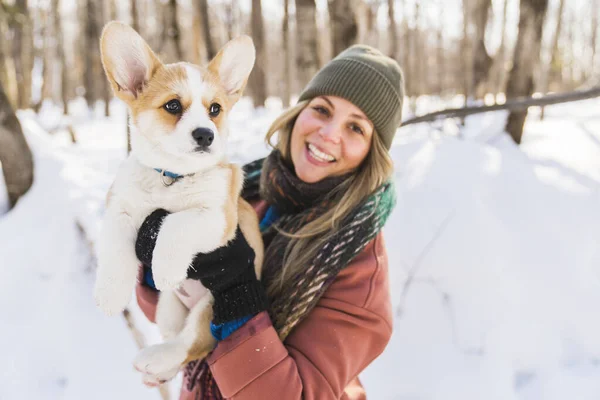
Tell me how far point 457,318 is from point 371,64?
6.01 ft

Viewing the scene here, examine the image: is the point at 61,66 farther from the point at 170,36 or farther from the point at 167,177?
the point at 167,177

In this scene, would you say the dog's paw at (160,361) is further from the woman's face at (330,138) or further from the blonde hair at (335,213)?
the woman's face at (330,138)

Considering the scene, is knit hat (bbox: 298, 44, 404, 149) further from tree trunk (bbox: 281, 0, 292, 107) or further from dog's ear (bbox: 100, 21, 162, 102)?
tree trunk (bbox: 281, 0, 292, 107)

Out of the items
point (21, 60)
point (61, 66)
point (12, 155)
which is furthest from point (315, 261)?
point (21, 60)

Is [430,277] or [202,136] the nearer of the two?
[202,136]

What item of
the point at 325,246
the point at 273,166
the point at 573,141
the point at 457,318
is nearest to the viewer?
the point at 325,246

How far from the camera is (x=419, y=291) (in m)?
2.95

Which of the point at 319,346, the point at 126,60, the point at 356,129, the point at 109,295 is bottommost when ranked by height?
the point at 319,346

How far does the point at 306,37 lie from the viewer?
4738mm

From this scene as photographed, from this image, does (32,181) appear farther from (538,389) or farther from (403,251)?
(538,389)

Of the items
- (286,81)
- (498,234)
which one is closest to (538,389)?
(498,234)

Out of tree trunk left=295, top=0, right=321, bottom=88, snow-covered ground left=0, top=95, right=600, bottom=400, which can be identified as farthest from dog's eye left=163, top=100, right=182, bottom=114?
tree trunk left=295, top=0, right=321, bottom=88

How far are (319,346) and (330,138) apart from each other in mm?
915

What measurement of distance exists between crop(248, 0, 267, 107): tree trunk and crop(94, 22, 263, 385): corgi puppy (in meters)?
9.67
